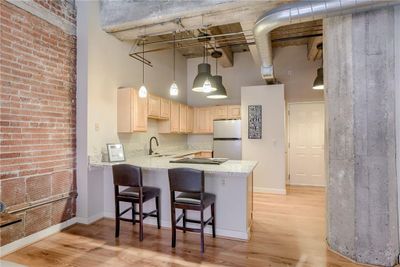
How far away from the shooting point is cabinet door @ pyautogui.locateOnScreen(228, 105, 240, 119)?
21.1ft

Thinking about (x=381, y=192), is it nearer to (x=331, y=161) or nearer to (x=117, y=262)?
(x=331, y=161)

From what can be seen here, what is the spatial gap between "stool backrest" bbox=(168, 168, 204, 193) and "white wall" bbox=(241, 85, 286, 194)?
317 cm

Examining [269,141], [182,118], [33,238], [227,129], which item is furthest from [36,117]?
[269,141]

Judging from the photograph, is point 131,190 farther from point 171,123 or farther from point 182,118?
point 182,118

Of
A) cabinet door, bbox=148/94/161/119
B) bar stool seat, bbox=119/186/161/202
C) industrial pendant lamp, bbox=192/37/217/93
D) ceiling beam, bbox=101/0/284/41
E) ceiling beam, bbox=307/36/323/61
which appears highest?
ceiling beam, bbox=307/36/323/61

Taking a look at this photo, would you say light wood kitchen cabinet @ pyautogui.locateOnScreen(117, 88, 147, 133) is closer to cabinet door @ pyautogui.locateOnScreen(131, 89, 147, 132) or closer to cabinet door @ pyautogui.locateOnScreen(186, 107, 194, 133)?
cabinet door @ pyautogui.locateOnScreen(131, 89, 147, 132)

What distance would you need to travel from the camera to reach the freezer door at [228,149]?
233 inches

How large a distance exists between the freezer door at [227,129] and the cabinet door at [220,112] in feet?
1.60

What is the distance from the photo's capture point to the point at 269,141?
18.2 ft

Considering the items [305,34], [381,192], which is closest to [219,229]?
[381,192]

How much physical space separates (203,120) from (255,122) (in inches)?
66.3

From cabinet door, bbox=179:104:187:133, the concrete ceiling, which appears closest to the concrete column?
the concrete ceiling

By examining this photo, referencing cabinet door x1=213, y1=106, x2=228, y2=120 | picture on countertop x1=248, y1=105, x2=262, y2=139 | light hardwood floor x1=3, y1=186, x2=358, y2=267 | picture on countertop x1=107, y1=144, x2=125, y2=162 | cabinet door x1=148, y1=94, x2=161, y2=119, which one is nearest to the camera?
light hardwood floor x1=3, y1=186, x2=358, y2=267

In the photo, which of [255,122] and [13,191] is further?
[255,122]
